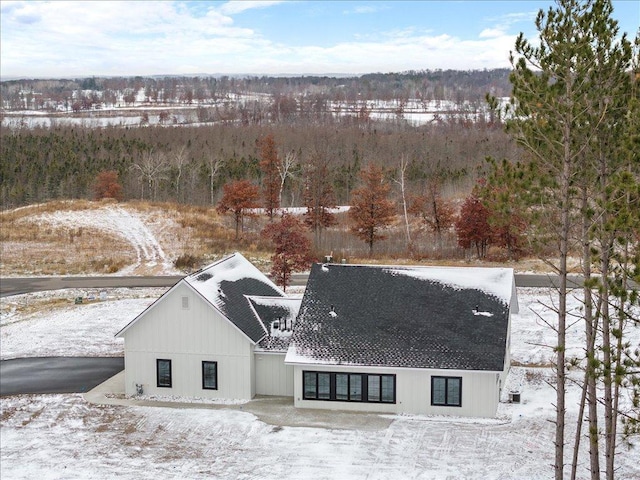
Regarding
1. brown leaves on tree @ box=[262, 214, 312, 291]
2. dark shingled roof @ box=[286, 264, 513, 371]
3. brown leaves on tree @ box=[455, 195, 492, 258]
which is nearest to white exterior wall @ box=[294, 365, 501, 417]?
dark shingled roof @ box=[286, 264, 513, 371]

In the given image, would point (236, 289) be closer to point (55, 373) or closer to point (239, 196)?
point (55, 373)

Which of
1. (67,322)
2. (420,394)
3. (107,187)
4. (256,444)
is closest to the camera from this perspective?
(256,444)

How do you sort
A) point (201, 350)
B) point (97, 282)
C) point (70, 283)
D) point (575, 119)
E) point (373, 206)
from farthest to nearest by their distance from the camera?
1. point (373, 206)
2. point (97, 282)
3. point (70, 283)
4. point (201, 350)
5. point (575, 119)

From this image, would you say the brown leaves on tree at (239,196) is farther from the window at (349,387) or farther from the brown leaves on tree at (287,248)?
the window at (349,387)

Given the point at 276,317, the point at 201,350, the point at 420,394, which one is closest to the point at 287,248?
the point at 276,317

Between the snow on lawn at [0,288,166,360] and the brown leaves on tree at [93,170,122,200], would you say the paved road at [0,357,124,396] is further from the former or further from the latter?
the brown leaves on tree at [93,170,122,200]
